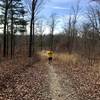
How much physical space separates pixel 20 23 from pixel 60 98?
44.0 metres

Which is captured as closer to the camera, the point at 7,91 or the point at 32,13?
the point at 7,91

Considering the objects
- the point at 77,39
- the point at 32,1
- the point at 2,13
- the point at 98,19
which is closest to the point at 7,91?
the point at 32,1

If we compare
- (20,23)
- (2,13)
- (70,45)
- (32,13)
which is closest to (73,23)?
(70,45)

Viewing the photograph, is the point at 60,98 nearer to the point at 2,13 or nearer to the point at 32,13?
the point at 32,13

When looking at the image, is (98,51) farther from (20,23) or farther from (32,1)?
(32,1)

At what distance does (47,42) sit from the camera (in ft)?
274

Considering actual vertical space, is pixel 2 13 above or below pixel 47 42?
above

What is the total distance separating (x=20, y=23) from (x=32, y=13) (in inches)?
805

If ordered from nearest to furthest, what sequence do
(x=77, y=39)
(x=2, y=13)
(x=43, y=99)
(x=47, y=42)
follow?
(x=43, y=99), (x=2, y=13), (x=77, y=39), (x=47, y=42)

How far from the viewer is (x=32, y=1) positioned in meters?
32.8

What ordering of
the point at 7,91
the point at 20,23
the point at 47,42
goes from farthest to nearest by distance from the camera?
the point at 47,42
the point at 20,23
the point at 7,91

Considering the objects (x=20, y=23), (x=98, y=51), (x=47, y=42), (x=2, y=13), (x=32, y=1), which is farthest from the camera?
(x=47, y=42)

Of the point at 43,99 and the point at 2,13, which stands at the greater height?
the point at 2,13

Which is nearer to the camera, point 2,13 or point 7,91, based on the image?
point 7,91
